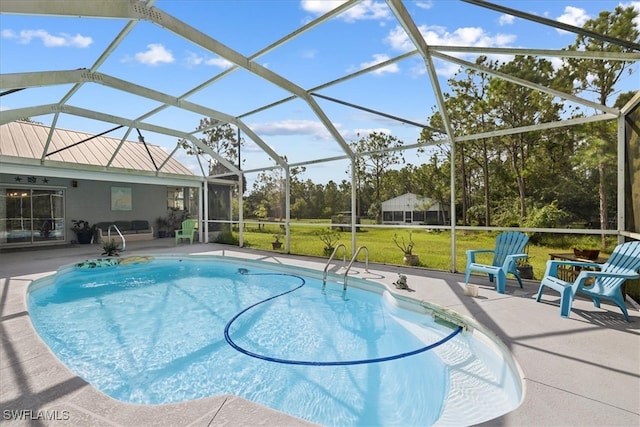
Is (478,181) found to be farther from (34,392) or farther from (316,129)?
(34,392)

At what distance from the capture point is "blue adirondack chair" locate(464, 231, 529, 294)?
518 cm

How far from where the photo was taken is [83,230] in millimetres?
12828

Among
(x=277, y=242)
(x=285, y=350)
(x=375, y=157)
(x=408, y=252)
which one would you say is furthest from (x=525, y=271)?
(x=277, y=242)

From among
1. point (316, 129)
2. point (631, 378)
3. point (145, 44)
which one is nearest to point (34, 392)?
point (631, 378)

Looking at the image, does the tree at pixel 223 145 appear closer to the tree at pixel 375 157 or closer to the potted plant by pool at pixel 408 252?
the tree at pixel 375 157

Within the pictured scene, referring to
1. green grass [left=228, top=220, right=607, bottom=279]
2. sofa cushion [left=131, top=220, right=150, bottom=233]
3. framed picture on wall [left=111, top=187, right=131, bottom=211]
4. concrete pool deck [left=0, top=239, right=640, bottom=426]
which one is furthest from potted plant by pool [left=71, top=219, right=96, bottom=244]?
concrete pool deck [left=0, top=239, right=640, bottom=426]

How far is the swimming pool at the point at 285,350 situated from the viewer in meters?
3.05

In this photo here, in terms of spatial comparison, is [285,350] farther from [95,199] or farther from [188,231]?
[95,199]

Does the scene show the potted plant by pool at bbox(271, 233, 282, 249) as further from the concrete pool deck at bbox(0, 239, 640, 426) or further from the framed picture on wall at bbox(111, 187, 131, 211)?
the framed picture on wall at bbox(111, 187, 131, 211)

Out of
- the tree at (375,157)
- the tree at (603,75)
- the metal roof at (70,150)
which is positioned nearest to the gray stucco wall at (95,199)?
the metal roof at (70,150)

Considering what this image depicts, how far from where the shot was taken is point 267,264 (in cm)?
838

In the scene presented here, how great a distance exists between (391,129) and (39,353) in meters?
6.91

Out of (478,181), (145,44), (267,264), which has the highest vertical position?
(145,44)

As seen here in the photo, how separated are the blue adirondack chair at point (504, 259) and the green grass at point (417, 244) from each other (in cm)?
109
